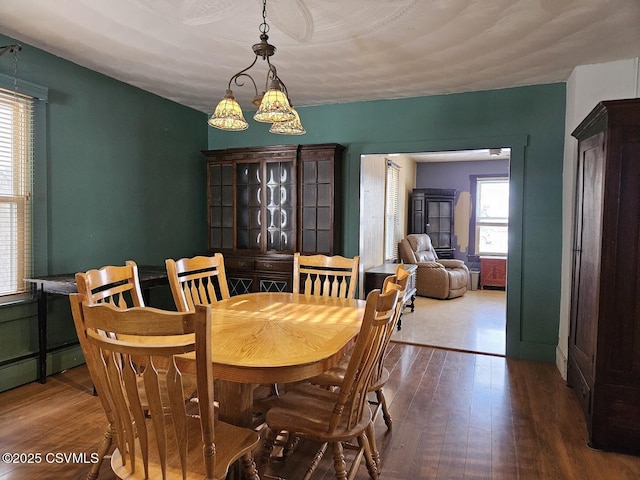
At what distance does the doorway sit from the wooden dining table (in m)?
2.34

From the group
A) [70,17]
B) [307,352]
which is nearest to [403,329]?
[307,352]

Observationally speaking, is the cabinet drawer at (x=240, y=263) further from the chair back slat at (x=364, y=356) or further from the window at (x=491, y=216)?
the window at (x=491, y=216)

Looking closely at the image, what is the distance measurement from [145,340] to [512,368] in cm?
315

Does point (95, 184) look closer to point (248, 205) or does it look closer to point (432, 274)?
point (248, 205)

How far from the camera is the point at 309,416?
1.74 meters

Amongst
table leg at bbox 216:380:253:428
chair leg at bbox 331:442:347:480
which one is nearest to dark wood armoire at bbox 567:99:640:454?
chair leg at bbox 331:442:347:480

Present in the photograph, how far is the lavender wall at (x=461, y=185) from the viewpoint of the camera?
8359mm

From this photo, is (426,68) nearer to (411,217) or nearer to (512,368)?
(512,368)

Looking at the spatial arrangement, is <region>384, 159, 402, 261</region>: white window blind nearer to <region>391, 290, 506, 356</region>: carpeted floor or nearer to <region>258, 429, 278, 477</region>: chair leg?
<region>391, 290, 506, 356</region>: carpeted floor

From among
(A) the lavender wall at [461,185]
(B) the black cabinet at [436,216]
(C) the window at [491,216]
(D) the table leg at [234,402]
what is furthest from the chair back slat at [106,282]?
(C) the window at [491,216]

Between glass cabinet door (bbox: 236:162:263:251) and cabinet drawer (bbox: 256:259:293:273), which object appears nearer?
cabinet drawer (bbox: 256:259:293:273)

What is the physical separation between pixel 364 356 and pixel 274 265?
9.86ft

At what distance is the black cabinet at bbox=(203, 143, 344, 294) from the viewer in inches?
176

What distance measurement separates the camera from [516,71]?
138 inches
